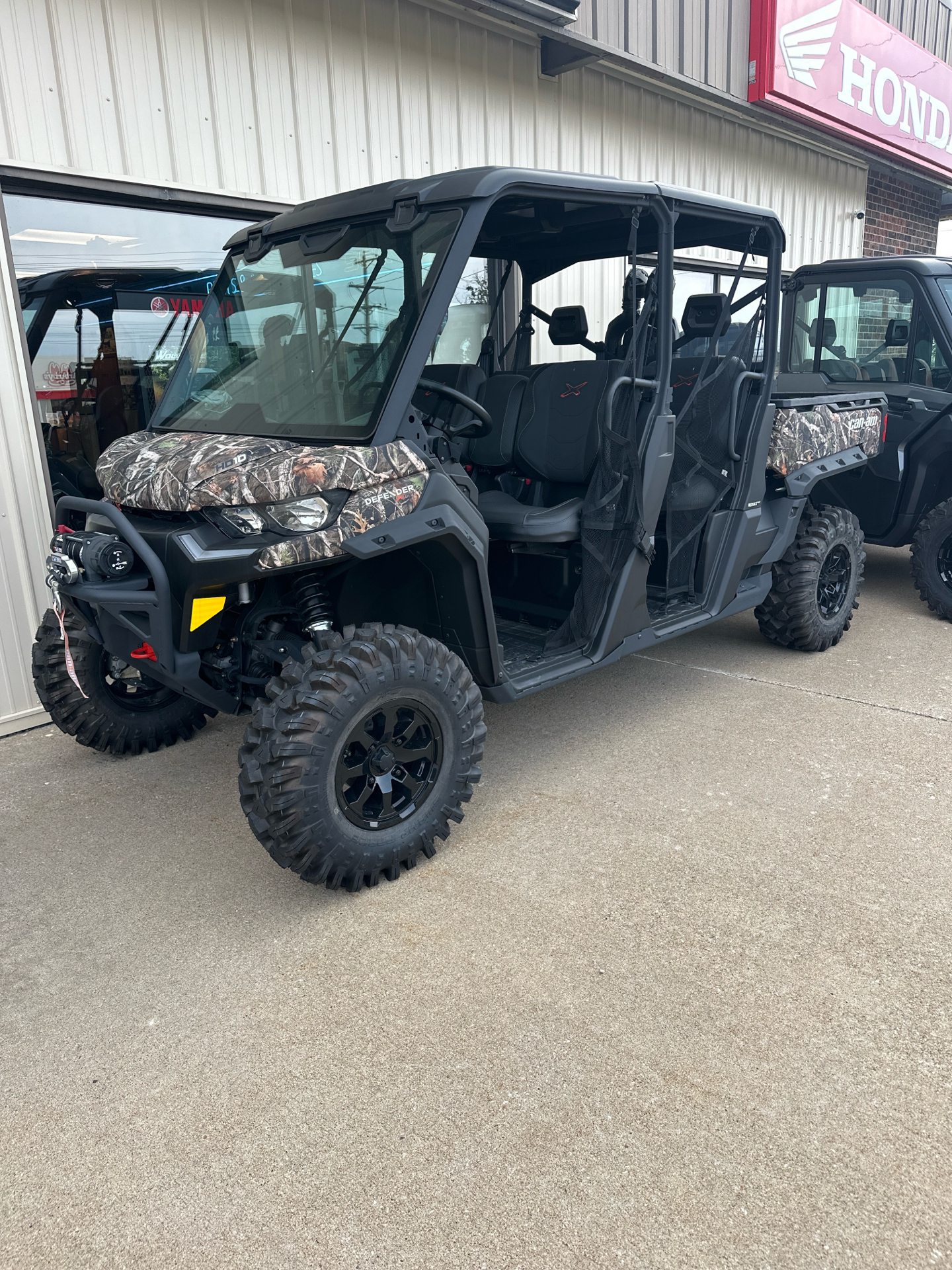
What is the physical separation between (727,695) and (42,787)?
10.5 ft

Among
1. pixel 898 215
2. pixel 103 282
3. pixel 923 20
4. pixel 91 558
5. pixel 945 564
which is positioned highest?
pixel 923 20

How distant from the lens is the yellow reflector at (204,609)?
8.76 ft

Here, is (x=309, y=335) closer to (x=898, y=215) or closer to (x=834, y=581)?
(x=834, y=581)

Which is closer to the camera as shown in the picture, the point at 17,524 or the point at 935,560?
the point at 17,524

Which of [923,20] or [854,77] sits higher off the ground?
[923,20]

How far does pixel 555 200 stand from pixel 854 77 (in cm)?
787

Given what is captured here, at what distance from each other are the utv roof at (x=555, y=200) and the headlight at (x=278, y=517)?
1.11 metres

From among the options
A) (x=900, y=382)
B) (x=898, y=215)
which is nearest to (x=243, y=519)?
(x=900, y=382)

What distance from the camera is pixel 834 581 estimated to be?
5160 mm

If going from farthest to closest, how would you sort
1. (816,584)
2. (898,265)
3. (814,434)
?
(898,265) → (816,584) → (814,434)

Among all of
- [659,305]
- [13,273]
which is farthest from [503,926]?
[13,273]

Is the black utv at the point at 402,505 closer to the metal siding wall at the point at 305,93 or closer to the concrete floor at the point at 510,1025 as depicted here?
the concrete floor at the point at 510,1025

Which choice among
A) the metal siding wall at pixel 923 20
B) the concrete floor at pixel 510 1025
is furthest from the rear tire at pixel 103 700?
the metal siding wall at pixel 923 20

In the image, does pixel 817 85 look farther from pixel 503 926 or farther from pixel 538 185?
pixel 503 926
